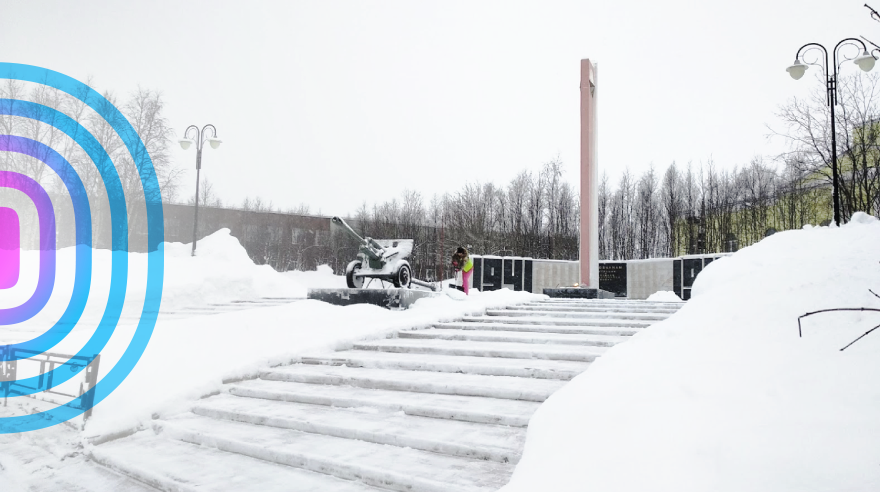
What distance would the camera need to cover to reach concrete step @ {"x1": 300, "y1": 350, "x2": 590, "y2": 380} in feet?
17.0

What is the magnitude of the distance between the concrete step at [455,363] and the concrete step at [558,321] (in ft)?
6.12

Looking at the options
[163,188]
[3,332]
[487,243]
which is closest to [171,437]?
[3,332]

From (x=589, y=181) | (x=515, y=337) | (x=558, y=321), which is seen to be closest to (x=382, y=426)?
(x=515, y=337)

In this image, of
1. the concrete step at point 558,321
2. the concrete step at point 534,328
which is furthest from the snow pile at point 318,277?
the concrete step at point 534,328

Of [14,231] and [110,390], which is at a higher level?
[14,231]

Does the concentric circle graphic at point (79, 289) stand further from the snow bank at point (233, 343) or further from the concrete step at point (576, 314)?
the concrete step at point (576, 314)

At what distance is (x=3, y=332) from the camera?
10.5 meters

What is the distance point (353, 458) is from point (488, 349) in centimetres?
272

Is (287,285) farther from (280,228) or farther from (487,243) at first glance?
(280,228)

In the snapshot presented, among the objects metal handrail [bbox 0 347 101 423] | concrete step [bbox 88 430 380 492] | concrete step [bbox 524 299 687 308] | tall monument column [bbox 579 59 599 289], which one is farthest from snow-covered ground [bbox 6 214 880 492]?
tall monument column [bbox 579 59 599 289]

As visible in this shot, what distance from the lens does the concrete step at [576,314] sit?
7615mm

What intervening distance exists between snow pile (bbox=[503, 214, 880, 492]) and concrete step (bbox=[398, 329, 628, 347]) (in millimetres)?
1194

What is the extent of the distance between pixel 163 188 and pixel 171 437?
27584 mm

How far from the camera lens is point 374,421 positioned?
432 centimetres
